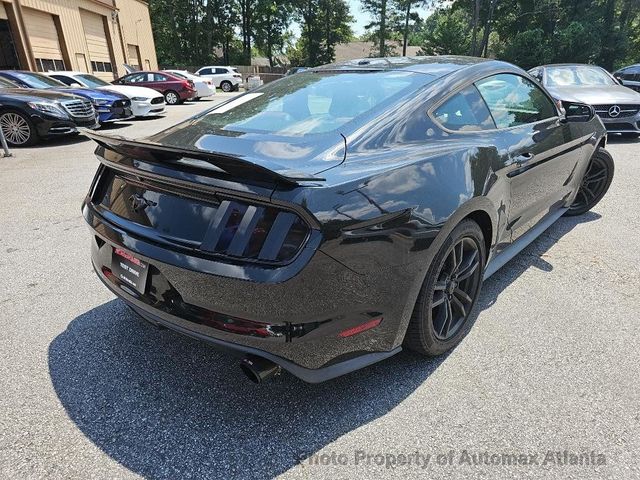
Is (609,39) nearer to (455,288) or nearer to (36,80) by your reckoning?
(36,80)

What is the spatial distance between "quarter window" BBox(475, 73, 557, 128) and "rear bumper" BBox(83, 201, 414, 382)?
60.6 inches

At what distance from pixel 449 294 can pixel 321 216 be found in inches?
44.7

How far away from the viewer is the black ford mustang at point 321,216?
5.75ft

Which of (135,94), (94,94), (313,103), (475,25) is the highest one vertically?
(475,25)

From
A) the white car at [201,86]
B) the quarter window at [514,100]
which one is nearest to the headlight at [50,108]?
the quarter window at [514,100]

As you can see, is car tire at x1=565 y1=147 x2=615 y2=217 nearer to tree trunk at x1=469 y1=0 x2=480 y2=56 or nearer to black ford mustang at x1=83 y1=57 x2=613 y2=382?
black ford mustang at x1=83 y1=57 x2=613 y2=382

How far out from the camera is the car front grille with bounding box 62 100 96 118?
9.29 m

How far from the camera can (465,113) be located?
8.71ft

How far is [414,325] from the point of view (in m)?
2.25

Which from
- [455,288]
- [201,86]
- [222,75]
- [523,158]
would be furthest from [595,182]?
[222,75]

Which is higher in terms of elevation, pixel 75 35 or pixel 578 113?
pixel 75 35

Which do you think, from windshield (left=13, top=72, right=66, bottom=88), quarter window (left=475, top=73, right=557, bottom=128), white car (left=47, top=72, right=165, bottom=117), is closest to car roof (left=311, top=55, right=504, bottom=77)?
quarter window (left=475, top=73, right=557, bottom=128)

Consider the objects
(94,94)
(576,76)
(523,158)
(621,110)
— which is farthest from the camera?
(94,94)

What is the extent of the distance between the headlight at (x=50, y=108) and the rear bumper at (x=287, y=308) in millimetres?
8668
